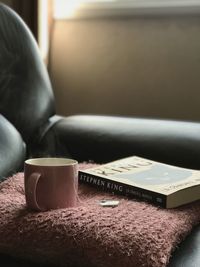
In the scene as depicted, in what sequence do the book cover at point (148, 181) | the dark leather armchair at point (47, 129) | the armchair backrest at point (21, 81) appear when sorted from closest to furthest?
the book cover at point (148, 181) < the dark leather armchair at point (47, 129) < the armchair backrest at point (21, 81)

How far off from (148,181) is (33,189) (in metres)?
0.27

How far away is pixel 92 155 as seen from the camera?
4.56 feet

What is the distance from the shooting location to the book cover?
99cm

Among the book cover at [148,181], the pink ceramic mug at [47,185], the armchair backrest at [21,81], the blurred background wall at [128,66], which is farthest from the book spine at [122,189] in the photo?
the blurred background wall at [128,66]

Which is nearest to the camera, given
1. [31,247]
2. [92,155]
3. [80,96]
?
[31,247]

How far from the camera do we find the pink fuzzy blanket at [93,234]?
79cm

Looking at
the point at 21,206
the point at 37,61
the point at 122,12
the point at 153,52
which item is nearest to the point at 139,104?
the point at 153,52

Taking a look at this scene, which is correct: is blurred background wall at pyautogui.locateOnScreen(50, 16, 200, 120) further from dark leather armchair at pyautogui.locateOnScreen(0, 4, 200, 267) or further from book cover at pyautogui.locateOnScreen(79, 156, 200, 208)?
book cover at pyautogui.locateOnScreen(79, 156, 200, 208)

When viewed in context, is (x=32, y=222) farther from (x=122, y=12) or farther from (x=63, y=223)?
(x=122, y=12)

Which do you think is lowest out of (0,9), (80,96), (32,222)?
(80,96)

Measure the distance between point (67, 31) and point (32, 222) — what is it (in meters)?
1.46

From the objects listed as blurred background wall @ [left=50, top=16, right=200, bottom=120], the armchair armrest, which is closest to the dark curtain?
blurred background wall @ [left=50, top=16, right=200, bottom=120]

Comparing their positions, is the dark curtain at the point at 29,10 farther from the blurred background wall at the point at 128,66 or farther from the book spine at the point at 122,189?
the book spine at the point at 122,189

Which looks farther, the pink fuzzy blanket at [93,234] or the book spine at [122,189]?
the book spine at [122,189]
